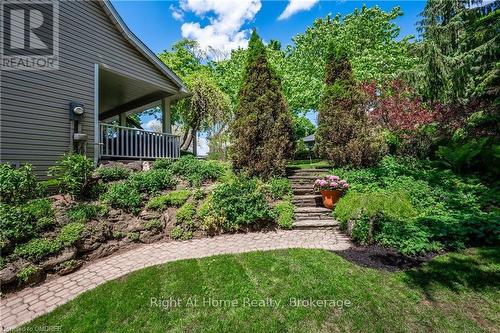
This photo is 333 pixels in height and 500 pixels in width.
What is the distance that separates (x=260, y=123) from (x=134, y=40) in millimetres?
5017

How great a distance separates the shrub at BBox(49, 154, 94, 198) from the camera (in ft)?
16.2

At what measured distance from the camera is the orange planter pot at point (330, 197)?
19.6ft

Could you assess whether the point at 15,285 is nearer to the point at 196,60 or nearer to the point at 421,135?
the point at 421,135

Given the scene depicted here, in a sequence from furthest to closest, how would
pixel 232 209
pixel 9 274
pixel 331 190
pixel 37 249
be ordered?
pixel 331 190
pixel 232 209
pixel 37 249
pixel 9 274

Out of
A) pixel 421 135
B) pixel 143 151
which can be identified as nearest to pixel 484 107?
pixel 421 135

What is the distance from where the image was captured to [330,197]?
5.98 m

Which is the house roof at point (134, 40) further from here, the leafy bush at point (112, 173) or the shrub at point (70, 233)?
the shrub at point (70, 233)

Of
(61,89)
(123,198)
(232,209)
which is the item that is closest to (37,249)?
(123,198)

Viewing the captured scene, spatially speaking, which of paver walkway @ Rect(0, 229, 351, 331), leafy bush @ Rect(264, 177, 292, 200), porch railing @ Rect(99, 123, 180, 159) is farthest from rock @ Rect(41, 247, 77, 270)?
leafy bush @ Rect(264, 177, 292, 200)

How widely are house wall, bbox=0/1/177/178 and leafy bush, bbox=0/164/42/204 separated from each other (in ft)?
4.91

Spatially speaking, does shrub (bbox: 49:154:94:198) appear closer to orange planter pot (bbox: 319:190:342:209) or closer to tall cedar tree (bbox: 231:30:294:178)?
tall cedar tree (bbox: 231:30:294:178)

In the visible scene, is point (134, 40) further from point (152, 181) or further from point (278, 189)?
point (278, 189)

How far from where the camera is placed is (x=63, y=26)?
6293mm

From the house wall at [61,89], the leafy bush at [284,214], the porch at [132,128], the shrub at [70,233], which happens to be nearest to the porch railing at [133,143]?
the porch at [132,128]
